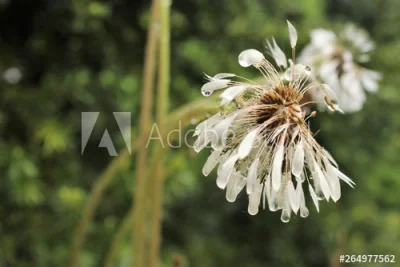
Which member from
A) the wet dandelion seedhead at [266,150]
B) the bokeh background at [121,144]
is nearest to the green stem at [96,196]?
the bokeh background at [121,144]

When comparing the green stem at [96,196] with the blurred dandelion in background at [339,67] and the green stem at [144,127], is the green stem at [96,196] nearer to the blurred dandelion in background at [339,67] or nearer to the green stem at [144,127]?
A: the green stem at [144,127]

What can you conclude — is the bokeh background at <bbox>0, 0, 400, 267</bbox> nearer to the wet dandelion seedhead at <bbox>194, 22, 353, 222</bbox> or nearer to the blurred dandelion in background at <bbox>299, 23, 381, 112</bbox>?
the blurred dandelion in background at <bbox>299, 23, 381, 112</bbox>

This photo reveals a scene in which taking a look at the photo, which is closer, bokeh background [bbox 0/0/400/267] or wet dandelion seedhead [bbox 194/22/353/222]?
wet dandelion seedhead [bbox 194/22/353/222]

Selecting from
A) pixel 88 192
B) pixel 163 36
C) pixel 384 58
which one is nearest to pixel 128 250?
pixel 88 192

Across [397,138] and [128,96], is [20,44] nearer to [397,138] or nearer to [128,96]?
[128,96]

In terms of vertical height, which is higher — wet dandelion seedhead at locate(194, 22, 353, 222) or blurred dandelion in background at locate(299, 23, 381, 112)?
blurred dandelion in background at locate(299, 23, 381, 112)

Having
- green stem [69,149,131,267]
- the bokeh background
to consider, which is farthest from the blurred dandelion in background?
green stem [69,149,131,267]

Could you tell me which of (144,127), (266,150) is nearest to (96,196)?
(144,127)
